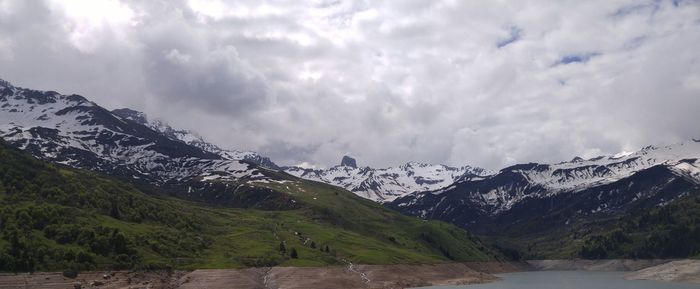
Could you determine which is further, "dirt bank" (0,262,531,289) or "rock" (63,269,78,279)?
"rock" (63,269,78,279)

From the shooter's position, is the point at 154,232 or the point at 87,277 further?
the point at 154,232

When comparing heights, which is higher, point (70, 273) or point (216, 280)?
point (70, 273)

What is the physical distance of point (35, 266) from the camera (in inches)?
5221

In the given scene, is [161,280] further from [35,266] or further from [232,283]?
[35,266]

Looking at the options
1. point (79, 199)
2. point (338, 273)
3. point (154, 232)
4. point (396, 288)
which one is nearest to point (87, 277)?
point (154, 232)

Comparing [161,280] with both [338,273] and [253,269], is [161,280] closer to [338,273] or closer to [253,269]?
[253,269]

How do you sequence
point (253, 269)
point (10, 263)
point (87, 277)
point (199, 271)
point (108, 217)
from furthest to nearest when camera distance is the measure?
point (108, 217)
point (253, 269)
point (199, 271)
point (87, 277)
point (10, 263)

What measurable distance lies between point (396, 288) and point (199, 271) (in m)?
60.0

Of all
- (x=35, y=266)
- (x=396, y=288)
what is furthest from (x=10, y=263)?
(x=396, y=288)

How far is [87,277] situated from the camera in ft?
454

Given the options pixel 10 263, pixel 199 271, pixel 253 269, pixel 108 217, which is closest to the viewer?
pixel 10 263

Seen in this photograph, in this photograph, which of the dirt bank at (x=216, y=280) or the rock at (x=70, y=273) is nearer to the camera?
the dirt bank at (x=216, y=280)

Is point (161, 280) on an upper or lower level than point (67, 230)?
lower

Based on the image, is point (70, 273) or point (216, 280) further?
point (216, 280)
